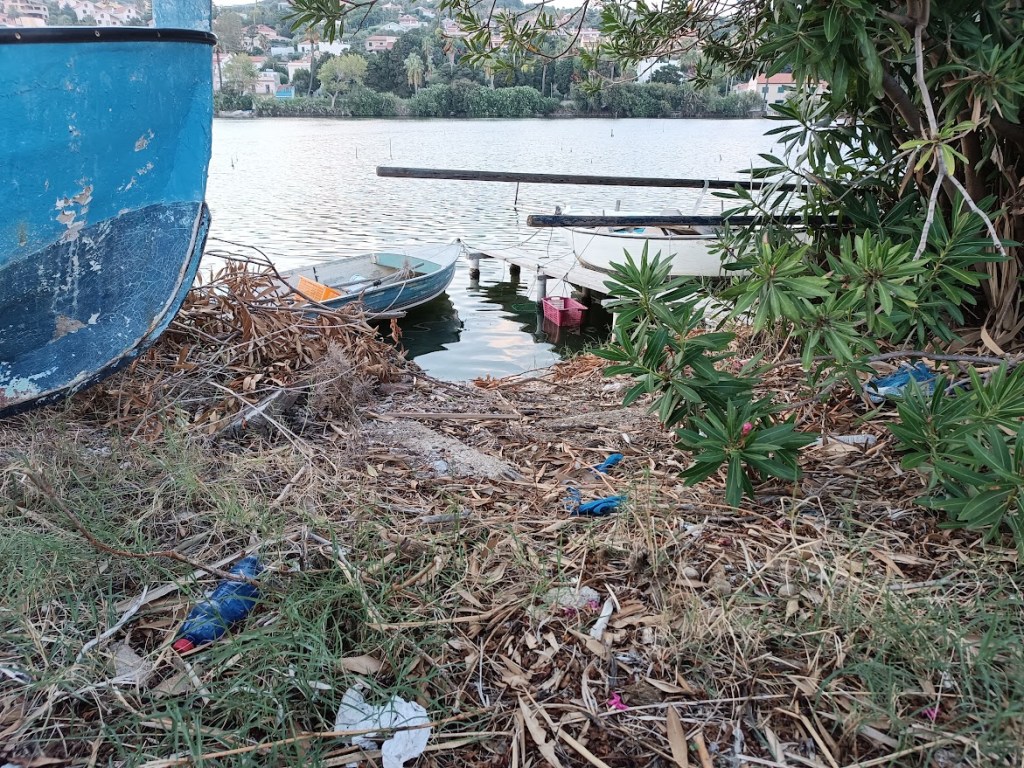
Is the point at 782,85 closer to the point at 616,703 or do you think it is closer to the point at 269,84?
the point at 616,703

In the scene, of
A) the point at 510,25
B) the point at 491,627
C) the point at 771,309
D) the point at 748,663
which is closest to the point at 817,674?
the point at 748,663

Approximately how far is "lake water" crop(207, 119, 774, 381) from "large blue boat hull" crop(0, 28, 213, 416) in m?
3.18

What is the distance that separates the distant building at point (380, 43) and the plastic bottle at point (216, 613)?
57691 millimetres

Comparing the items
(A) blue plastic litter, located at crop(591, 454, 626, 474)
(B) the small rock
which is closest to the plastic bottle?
(B) the small rock

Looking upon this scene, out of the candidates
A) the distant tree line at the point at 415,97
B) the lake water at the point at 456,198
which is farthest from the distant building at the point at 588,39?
the distant tree line at the point at 415,97

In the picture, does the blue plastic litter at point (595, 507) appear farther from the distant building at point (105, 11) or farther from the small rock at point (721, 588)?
the distant building at point (105, 11)

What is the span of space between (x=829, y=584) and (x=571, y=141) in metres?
42.5

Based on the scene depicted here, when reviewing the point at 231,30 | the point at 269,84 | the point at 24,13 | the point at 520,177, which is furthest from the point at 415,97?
the point at 24,13

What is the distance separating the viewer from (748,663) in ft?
5.97

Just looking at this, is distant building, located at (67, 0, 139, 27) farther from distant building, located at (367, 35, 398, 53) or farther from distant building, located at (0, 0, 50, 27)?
distant building, located at (367, 35, 398, 53)

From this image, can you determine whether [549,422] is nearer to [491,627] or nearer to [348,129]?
[491,627]

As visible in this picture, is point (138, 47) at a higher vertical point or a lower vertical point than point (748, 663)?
higher

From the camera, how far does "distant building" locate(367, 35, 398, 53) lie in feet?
178

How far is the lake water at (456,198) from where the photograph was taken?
1212cm
